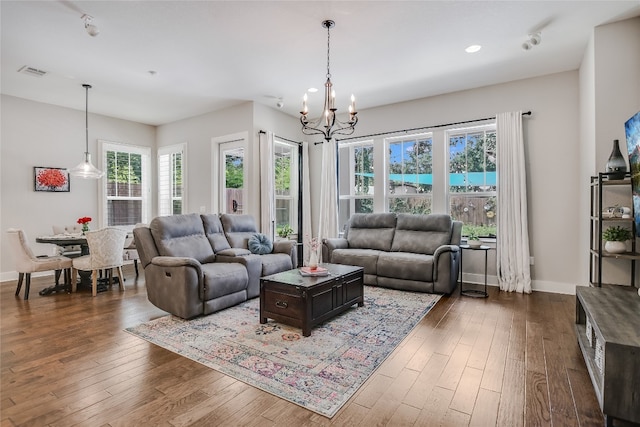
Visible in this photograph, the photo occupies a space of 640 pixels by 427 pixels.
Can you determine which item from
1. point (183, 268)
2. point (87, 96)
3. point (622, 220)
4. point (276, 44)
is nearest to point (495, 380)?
point (622, 220)

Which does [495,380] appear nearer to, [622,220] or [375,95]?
[622,220]

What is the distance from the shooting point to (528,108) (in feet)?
14.9

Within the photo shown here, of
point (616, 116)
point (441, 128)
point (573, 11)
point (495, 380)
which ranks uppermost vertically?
point (573, 11)

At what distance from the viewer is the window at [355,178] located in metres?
6.00

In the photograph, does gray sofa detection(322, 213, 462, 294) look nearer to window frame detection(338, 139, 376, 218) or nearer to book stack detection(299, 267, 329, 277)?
window frame detection(338, 139, 376, 218)

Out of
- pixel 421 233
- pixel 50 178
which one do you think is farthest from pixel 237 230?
pixel 50 178

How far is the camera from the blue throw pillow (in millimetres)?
4520

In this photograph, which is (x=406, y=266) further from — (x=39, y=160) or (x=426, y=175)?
(x=39, y=160)

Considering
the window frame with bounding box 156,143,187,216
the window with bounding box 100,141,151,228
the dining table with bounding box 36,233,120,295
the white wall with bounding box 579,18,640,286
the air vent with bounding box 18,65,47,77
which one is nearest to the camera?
the white wall with bounding box 579,18,640,286

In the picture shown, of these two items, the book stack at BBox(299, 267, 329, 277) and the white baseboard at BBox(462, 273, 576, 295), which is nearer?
the book stack at BBox(299, 267, 329, 277)

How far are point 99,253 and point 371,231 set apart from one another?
3.97 meters

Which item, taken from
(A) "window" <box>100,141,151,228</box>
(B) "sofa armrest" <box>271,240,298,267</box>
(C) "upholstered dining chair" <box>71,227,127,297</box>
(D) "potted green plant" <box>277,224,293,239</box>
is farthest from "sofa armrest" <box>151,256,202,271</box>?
(A) "window" <box>100,141,151,228</box>

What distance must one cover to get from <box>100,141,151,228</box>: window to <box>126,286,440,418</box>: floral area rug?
4.12 metres

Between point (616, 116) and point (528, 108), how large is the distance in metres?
1.42
